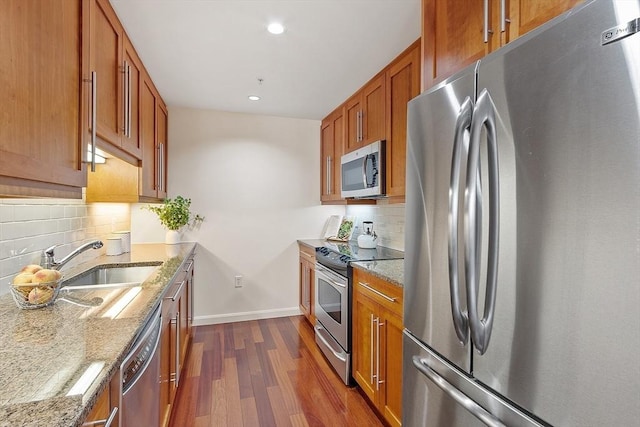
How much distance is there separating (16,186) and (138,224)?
2.65m

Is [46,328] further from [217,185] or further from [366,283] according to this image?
[217,185]

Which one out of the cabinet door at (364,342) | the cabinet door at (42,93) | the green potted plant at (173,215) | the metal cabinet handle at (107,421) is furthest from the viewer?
the green potted plant at (173,215)

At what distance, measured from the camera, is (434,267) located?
3.79 feet

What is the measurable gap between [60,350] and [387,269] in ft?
5.18

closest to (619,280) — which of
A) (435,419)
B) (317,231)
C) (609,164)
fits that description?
(609,164)

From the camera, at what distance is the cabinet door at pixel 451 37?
1.13m

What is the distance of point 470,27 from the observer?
3.84 feet

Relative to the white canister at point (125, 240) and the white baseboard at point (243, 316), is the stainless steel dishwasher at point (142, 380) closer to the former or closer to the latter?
the white canister at point (125, 240)

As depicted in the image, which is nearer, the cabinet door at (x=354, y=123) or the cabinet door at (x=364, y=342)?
the cabinet door at (x=364, y=342)

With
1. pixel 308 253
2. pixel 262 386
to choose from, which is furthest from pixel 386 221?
pixel 262 386

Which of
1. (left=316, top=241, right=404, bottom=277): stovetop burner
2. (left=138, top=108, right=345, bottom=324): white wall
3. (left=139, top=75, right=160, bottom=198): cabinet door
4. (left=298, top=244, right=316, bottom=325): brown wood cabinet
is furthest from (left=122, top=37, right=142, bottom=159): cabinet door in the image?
(left=298, top=244, right=316, bottom=325): brown wood cabinet

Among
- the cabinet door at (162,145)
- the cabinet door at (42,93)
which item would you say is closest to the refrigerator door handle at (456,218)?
the cabinet door at (42,93)

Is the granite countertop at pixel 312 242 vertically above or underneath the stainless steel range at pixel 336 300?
above

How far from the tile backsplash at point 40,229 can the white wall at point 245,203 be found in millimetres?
1082
